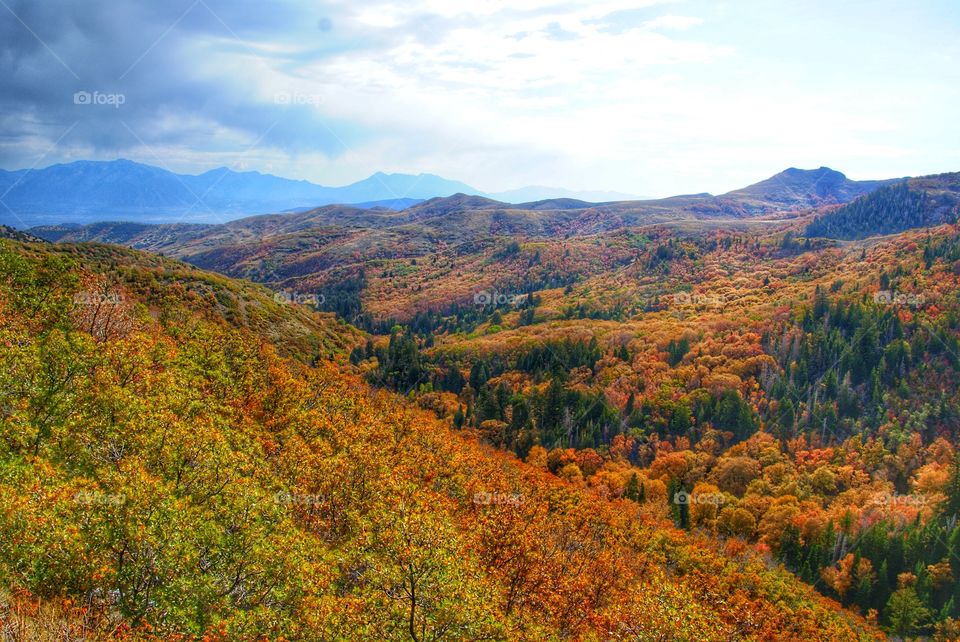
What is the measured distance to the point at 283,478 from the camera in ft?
138

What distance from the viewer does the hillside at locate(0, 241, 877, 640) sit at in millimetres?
22844

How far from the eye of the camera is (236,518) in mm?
28938

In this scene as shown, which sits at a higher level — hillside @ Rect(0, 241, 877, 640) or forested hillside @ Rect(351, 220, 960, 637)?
hillside @ Rect(0, 241, 877, 640)

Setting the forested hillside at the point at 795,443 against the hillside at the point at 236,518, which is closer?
the hillside at the point at 236,518

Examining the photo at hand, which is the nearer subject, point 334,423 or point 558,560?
point 558,560

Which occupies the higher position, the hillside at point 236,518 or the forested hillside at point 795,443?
the hillside at point 236,518

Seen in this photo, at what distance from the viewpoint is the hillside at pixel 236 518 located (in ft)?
74.9

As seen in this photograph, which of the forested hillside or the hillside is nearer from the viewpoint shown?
→ the hillside

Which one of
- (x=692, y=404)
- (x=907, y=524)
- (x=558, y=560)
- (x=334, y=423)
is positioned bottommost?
(x=907, y=524)

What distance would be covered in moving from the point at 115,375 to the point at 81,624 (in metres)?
26.9

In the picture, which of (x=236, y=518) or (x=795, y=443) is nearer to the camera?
(x=236, y=518)

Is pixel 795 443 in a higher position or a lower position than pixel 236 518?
lower

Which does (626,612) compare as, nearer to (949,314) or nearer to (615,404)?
(615,404)

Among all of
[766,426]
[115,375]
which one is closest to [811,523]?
[766,426]
